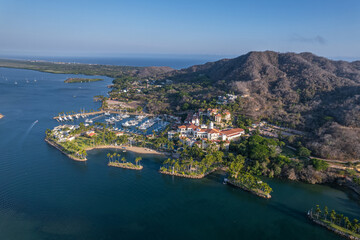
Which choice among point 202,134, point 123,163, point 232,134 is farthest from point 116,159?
point 232,134


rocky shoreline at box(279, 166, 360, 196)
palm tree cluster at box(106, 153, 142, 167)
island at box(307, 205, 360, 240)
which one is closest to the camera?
island at box(307, 205, 360, 240)

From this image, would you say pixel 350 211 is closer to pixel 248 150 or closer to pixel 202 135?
pixel 248 150

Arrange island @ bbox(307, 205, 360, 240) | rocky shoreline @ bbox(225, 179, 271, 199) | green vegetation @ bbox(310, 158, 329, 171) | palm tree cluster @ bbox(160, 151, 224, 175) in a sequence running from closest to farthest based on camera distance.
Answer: island @ bbox(307, 205, 360, 240)
rocky shoreline @ bbox(225, 179, 271, 199)
green vegetation @ bbox(310, 158, 329, 171)
palm tree cluster @ bbox(160, 151, 224, 175)

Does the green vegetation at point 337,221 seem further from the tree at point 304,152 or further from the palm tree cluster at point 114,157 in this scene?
the palm tree cluster at point 114,157

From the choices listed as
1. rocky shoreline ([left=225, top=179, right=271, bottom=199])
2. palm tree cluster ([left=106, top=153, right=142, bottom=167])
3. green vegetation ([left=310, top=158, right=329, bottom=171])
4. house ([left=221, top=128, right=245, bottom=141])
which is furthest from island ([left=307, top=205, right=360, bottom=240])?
palm tree cluster ([left=106, top=153, right=142, bottom=167])

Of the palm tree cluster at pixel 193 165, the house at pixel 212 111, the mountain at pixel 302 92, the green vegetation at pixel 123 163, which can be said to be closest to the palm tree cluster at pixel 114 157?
the green vegetation at pixel 123 163

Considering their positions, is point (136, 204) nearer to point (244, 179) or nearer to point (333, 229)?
point (244, 179)

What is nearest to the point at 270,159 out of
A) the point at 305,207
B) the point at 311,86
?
the point at 305,207

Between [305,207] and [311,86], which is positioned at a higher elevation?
[311,86]

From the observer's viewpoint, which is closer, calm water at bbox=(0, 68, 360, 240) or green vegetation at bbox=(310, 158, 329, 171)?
calm water at bbox=(0, 68, 360, 240)

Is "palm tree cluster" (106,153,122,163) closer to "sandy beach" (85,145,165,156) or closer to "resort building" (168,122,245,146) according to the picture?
"sandy beach" (85,145,165,156)
